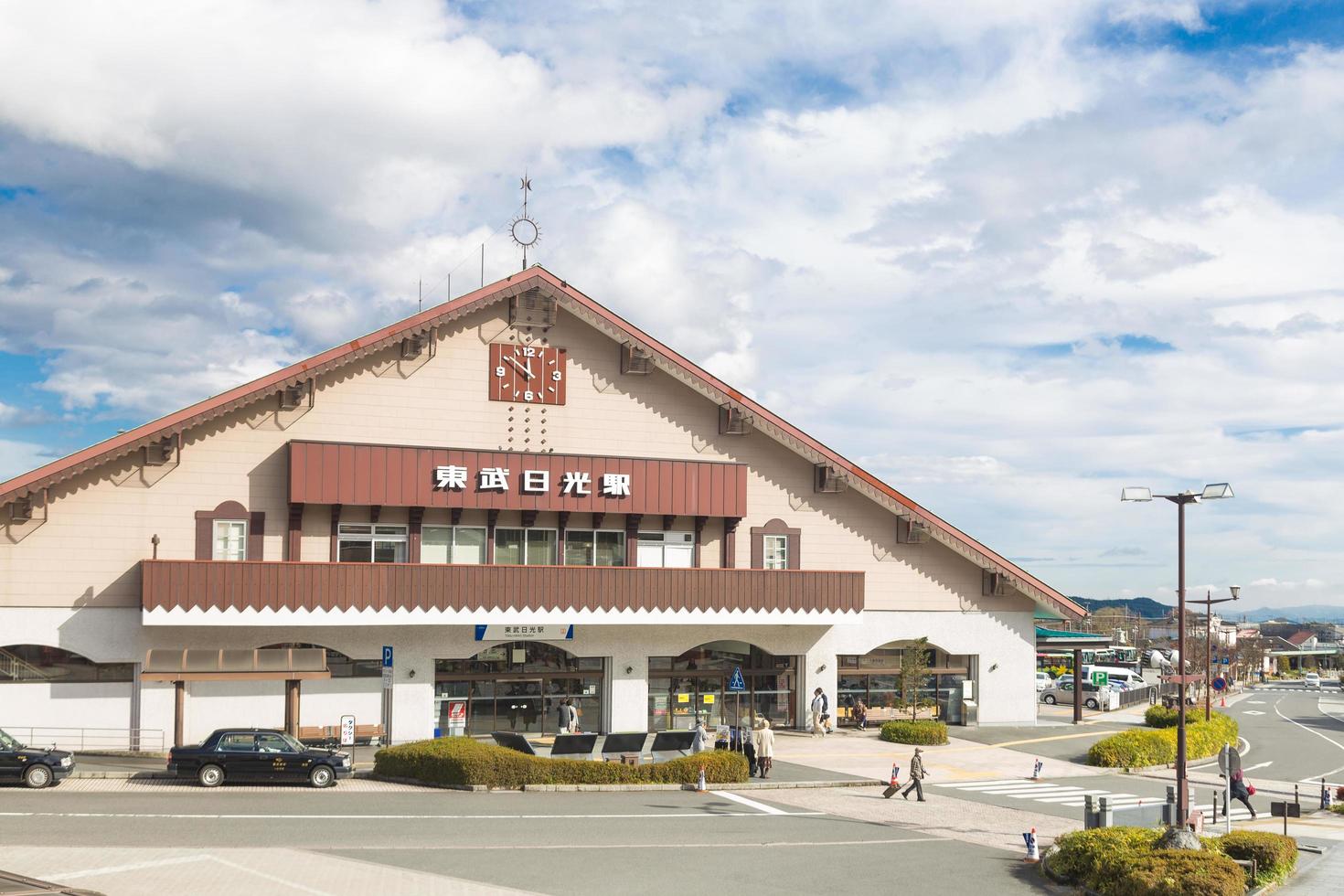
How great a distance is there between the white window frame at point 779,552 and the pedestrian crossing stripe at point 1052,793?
11.6m

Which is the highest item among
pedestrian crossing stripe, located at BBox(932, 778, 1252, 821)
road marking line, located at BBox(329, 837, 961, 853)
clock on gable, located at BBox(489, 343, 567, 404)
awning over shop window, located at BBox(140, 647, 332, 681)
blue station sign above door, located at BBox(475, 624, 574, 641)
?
clock on gable, located at BBox(489, 343, 567, 404)

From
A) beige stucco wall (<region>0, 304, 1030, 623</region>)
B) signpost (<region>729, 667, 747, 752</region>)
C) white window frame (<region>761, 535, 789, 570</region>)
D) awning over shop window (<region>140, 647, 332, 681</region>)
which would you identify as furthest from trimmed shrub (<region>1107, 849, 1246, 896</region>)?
awning over shop window (<region>140, 647, 332, 681</region>)

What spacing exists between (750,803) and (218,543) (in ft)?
61.1

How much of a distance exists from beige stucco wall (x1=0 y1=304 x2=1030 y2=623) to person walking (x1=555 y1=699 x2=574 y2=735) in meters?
6.61

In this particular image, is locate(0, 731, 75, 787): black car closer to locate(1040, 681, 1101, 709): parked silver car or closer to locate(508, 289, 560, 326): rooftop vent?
locate(508, 289, 560, 326): rooftop vent

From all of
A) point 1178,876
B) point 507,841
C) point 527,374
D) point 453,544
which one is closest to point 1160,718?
point 527,374

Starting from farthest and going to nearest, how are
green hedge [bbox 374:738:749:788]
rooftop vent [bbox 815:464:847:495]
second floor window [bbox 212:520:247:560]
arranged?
rooftop vent [bbox 815:464:847:495] → second floor window [bbox 212:520:247:560] → green hedge [bbox 374:738:749:788]

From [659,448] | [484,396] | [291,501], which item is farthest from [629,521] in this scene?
[291,501]

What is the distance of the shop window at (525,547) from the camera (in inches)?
1635

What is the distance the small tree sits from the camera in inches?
1764

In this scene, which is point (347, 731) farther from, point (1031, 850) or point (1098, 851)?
point (1098, 851)

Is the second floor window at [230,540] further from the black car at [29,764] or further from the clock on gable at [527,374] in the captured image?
the clock on gable at [527,374]

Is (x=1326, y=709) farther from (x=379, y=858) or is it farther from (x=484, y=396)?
(x=379, y=858)

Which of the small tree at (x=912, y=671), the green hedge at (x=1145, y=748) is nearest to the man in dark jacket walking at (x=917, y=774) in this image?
the green hedge at (x=1145, y=748)
